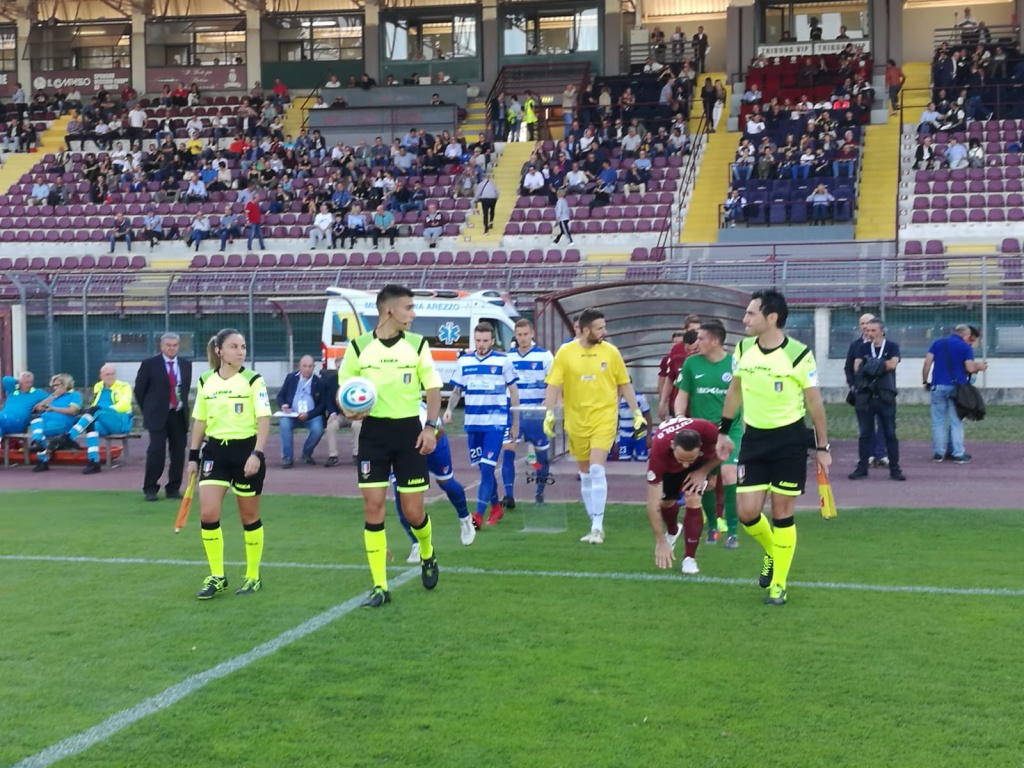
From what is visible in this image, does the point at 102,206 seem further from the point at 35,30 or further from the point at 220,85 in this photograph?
the point at 35,30

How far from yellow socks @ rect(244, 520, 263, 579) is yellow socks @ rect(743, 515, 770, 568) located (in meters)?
3.21

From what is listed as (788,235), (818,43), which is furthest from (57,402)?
(818,43)

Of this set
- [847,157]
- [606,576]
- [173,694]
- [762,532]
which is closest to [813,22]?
[847,157]

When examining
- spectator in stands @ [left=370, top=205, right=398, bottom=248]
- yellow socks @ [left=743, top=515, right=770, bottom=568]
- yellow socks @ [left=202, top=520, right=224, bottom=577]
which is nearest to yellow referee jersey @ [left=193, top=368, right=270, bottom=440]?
yellow socks @ [left=202, top=520, right=224, bottom=577]

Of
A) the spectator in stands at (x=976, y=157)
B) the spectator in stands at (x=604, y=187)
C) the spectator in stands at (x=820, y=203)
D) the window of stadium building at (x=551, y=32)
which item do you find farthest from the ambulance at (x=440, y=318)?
the window of stadium building at (x=551, y=32)

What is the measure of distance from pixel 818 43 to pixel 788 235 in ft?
38.7

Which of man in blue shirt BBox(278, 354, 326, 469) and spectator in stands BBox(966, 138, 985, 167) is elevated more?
spectator in stands BBox(966, 138, 985, 167)

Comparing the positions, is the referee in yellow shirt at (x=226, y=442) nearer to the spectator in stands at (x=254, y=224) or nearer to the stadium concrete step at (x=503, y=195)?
the stadium concrete step at (x=503, y=195)

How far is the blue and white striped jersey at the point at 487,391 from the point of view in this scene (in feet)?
36.4

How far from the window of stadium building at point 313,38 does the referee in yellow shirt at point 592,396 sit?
34437 mm

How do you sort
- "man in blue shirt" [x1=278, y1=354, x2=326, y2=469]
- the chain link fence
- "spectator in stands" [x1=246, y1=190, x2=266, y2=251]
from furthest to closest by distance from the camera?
1. "spectator in stands" [x1=246, y1=190, x2=266, y2=251]
2. the chain link fence
3. "man in blue shirt" [x1=278, y1=354, x2=326, y2=469]

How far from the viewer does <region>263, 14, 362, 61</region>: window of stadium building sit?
1662 inches

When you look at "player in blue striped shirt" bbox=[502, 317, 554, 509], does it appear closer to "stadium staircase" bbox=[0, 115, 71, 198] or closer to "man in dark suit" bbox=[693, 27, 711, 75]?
"man in dark suit" bbox=[693, 27, 711, 75]

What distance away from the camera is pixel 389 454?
7.74 m
